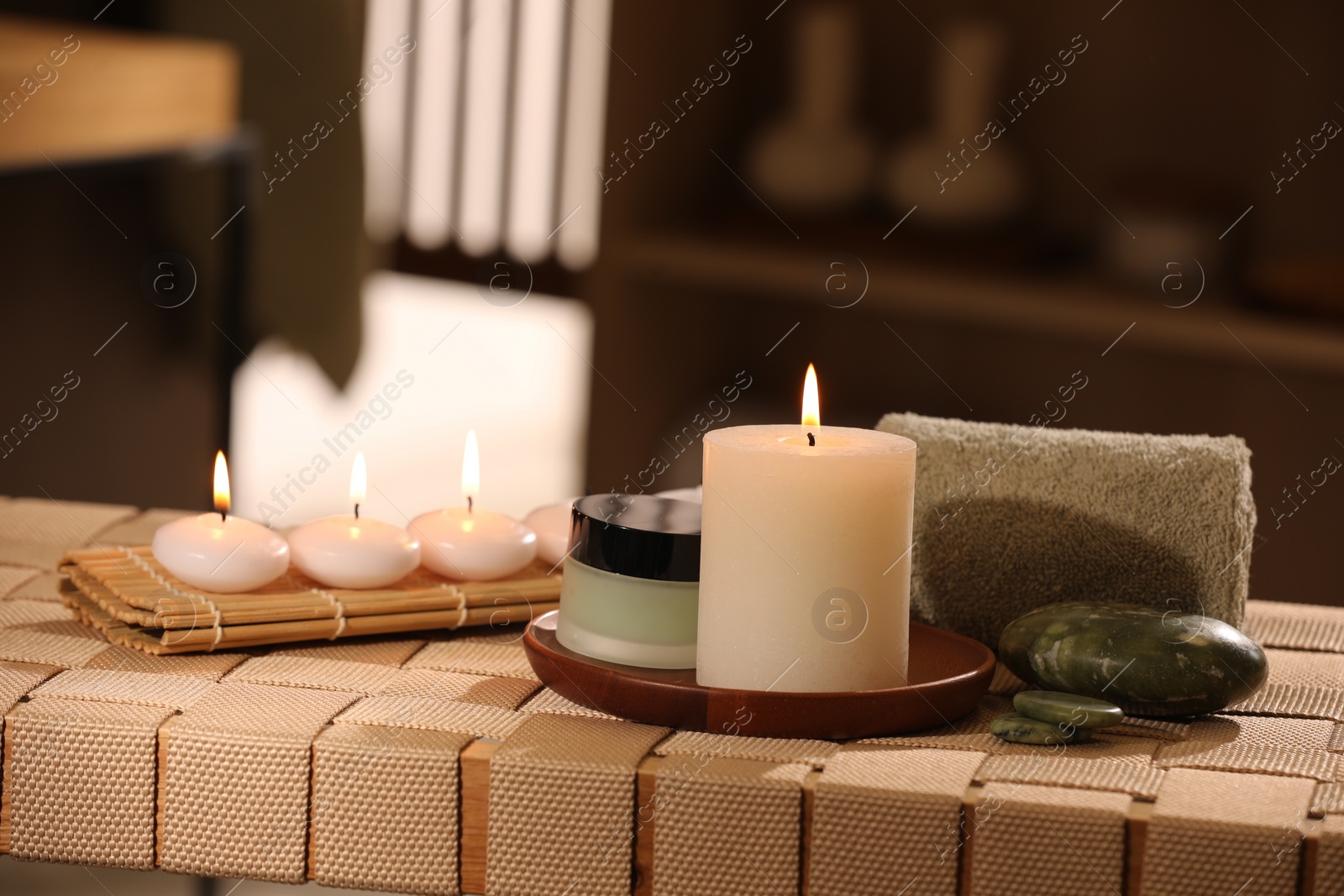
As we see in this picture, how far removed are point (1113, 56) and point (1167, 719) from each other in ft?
3.75

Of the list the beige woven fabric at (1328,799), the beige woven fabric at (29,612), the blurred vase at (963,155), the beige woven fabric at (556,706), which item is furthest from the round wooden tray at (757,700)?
the blurred vase at (963,155)

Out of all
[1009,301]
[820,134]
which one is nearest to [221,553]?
[1009,301]

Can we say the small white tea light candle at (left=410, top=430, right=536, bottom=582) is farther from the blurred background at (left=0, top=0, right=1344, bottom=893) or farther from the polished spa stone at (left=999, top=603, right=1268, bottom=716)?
the blurred background at (left=0, top=0, right=1344, bottom=893)

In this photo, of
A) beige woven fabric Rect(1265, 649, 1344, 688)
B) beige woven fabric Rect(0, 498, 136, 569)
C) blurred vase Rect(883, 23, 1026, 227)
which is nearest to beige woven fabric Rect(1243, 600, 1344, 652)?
beige woven fabric Rect(1265, 649, 1344, 688)

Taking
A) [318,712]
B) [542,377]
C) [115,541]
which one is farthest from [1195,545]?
[542,377]

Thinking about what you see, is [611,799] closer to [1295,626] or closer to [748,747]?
[748,747]

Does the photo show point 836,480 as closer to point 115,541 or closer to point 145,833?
point 145,833

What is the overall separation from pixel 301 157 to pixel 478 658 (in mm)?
1344

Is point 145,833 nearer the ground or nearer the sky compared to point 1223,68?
nearer the ground

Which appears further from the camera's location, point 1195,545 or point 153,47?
point 153,47

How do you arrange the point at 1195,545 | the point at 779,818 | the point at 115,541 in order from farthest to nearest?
the point at 115,541 < the point at 1195,545 < the point at 779,818

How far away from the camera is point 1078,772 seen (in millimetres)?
410

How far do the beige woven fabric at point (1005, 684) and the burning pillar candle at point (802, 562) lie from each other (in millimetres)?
78

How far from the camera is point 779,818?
1.29ft
